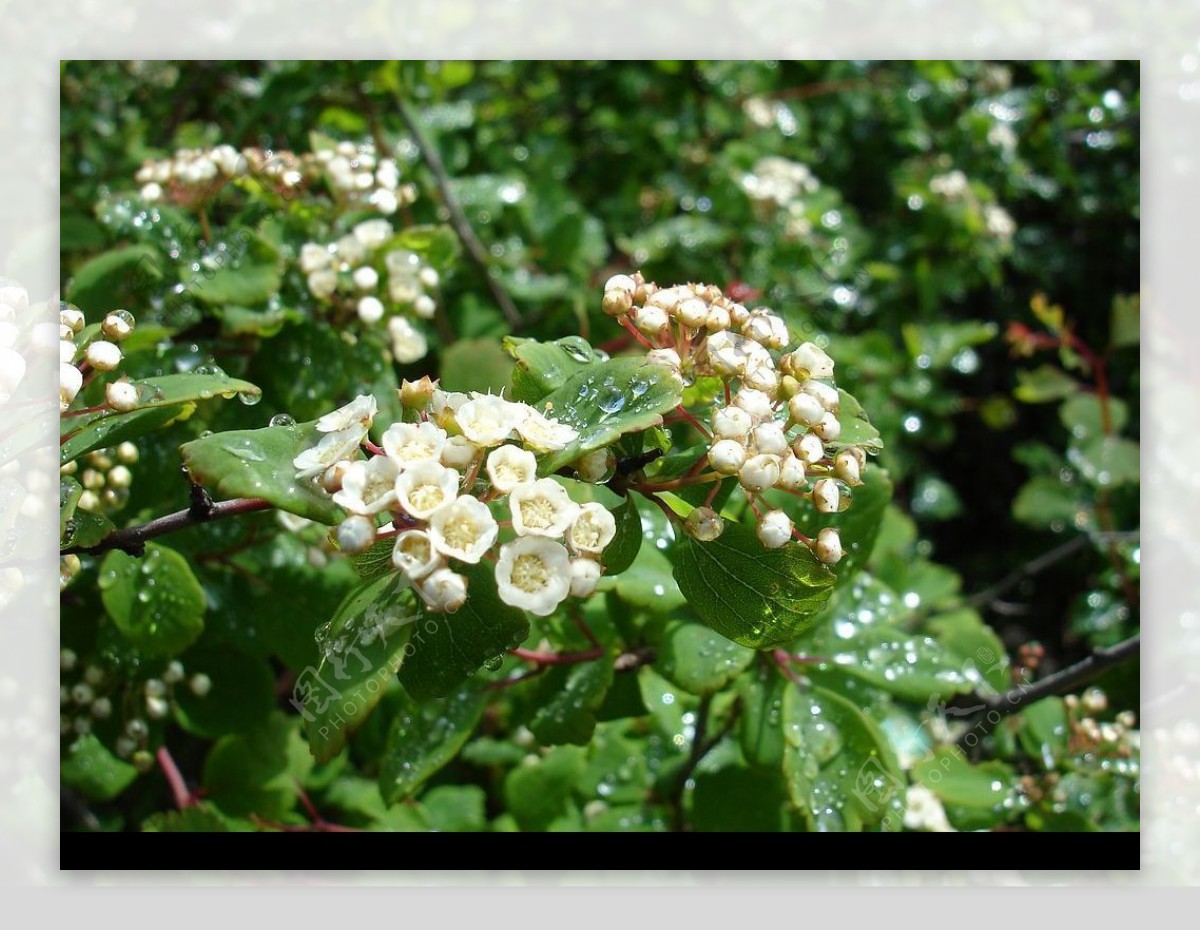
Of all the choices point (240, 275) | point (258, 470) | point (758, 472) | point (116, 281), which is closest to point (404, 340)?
point (240, 275)

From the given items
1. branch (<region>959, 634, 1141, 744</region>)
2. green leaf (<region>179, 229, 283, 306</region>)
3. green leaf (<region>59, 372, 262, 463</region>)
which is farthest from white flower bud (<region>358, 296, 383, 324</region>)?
branch (<region>959, 634, 1141, 744</region>)

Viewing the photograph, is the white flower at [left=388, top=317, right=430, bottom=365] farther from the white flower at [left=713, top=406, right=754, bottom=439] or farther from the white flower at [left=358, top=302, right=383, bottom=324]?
the white flower at [left=713, top=406, right=754, bottom=439]

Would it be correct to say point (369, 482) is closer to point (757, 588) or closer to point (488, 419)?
point (488, 419)

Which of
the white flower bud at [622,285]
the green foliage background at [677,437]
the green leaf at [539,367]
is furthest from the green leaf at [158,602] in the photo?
the white flower bud at [622,285]

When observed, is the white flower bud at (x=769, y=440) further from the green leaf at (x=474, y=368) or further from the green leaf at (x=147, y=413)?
the green leaf at (x=474, y=368)

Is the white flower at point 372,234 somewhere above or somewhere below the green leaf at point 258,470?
above
